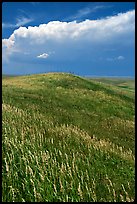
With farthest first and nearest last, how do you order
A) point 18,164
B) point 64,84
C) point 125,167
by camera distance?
point 64,84
point 125,167
point 18,164

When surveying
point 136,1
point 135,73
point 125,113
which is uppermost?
point 136,1

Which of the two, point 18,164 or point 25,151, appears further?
point 25,151

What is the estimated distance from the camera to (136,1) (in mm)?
4973

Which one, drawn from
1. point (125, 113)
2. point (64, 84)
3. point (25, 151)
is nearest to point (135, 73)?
point (25, 151)

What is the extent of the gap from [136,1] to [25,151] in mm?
4577

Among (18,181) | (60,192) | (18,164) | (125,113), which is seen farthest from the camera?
(125,113)

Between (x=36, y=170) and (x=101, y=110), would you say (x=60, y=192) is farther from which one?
(x=101, y=110)

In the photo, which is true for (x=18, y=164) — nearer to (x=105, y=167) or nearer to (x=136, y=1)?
(x=105, y=167)

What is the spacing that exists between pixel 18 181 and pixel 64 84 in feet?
126

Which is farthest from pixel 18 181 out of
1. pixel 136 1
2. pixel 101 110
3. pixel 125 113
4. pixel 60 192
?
pixel 125 113

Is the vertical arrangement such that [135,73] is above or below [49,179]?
above

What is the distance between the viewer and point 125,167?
8594 millimetres

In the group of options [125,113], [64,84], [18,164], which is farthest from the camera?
[64,84]

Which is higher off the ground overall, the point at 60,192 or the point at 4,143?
the point at 4,143
